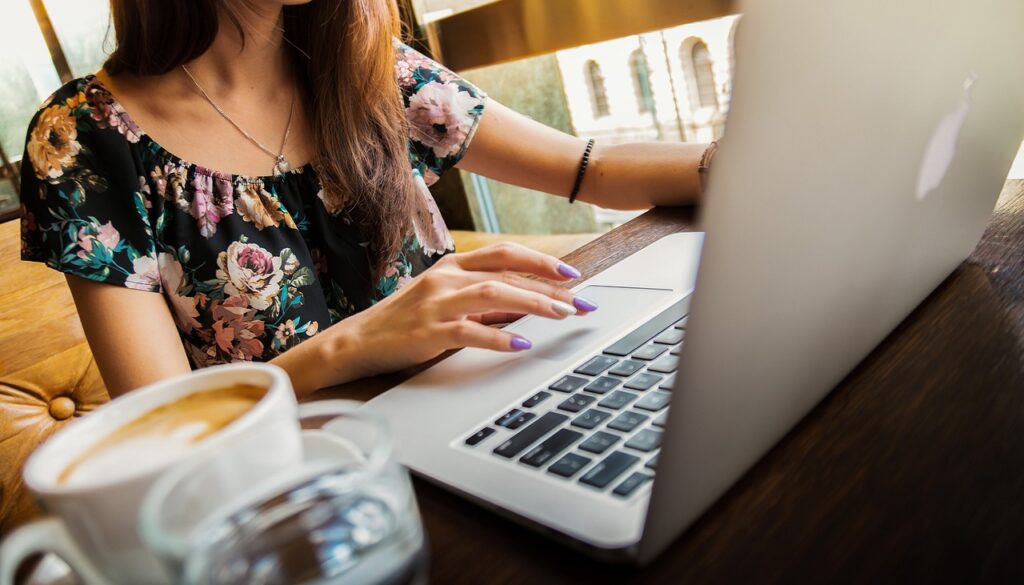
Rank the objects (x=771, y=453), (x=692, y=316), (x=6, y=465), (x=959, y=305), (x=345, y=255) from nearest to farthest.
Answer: (x=692, y=316) → (x=771, y=453) → (x=959, y=305) → (x=345, y=255) → (x=6, y=465)

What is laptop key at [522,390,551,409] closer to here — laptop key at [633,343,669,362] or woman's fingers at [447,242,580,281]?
laptop key at [633,343,669,362]

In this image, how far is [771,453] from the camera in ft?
1.15

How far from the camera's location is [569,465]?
352 mm

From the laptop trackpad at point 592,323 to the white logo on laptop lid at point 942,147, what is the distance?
20 centimetres

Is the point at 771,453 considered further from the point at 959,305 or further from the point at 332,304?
the point at 332,304

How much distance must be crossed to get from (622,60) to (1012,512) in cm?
499

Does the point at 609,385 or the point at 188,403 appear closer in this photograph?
the point at 188,403

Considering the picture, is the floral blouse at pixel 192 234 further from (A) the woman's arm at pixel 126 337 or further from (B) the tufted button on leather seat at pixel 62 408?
(B) the tufted button on leather seat at pixel 62 408

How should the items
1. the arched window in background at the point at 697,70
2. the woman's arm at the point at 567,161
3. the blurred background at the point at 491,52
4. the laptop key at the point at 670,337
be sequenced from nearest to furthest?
the laptop key at the point at 670,337
the woman's arm at the point at 567,161
the blurred background at the point at 491,52
the arched window in background at the point at 697,70

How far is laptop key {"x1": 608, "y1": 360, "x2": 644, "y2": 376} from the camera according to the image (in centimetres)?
44

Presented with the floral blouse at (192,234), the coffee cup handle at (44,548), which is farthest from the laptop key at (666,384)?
Answer: the floral blouse at (192,234)

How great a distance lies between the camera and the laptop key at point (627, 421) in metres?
0.37

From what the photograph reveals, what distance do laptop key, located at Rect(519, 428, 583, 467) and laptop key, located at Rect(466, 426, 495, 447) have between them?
0.13 feet

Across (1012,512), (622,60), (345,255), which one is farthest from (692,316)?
(622,60)
